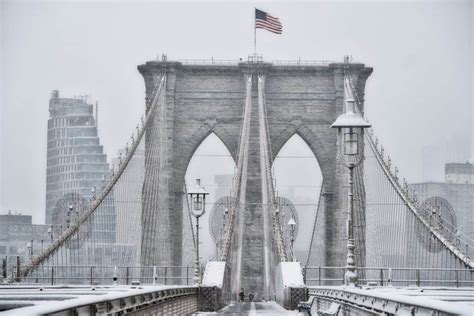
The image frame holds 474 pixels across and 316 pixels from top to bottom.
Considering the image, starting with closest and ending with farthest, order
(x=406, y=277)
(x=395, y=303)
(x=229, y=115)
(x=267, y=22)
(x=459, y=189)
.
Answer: (x=395, y=303) < (x=406, y=277) < (x=267, y=22) < (x=229, y=115) < (x=459, y=189)

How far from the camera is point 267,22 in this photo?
67.1 meters

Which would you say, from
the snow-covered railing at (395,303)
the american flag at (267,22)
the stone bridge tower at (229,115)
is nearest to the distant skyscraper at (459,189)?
the stone bridge tower at (229,115)

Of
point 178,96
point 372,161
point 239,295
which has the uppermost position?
point 178,96

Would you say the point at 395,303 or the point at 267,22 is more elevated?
the point at 267,22

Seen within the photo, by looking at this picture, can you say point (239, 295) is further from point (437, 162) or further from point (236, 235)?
point (437, 162)

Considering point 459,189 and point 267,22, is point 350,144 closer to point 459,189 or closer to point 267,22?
point 267,22

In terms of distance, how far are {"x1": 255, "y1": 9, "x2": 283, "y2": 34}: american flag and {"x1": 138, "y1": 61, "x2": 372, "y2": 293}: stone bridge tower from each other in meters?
7.32

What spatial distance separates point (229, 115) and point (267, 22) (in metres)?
10.9

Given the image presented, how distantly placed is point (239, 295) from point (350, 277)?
37670 millimetres

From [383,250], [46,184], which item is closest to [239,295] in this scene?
[383,250]

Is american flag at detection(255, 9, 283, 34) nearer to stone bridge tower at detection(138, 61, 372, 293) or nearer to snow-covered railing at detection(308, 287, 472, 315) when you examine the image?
stone bridge tower at detection(138, 61, 372, 293)

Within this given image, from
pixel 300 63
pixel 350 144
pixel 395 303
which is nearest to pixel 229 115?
pixel 300 63

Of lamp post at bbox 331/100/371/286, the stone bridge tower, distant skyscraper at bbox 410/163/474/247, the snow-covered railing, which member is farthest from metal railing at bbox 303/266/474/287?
distant skyscraper at bbox 410/163/474/247

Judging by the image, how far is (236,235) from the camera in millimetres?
61625
